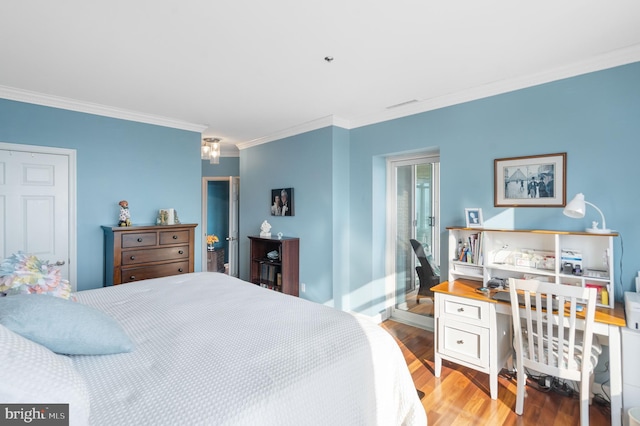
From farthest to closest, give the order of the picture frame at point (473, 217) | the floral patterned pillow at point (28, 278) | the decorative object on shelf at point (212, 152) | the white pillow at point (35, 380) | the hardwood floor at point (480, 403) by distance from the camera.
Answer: the decorative object on shelf at point (212, 152), the picture frame at point (473, 217), the hardwood floor at point (480, 403), the floral patterned pillow at point (28, 278), the white pillow at point (35, 380)

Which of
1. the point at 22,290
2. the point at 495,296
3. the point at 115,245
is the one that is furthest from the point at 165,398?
the point at 115,245

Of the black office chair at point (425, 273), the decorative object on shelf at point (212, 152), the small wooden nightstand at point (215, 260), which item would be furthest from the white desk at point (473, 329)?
the small wooden nightstand at point (215, 260)

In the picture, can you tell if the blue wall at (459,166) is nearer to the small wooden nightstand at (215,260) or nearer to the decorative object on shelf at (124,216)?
the small wooden nightstand at (215,260)

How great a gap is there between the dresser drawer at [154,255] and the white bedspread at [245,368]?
136 centimetres

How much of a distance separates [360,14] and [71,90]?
9.47 ft

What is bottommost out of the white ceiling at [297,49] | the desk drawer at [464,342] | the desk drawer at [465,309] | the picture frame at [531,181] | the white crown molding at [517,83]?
the desk drawer at [464,342]

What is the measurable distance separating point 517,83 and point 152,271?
4.04 m

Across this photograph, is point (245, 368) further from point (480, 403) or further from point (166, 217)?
point (166, 217)

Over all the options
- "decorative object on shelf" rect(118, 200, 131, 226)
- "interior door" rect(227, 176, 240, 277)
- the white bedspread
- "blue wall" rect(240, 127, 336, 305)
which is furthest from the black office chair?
"decorative object on shelf" rect(118, 200, 131, 226)

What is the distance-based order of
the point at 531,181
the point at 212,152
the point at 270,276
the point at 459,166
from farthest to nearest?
the point at 270,276
the point at 212,152
the point at 459,166
the point at 531,181

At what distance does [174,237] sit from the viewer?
3.52 m

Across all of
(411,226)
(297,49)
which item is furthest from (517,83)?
(297,49)

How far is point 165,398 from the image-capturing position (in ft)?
3.11

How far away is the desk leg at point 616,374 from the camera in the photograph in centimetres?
188
